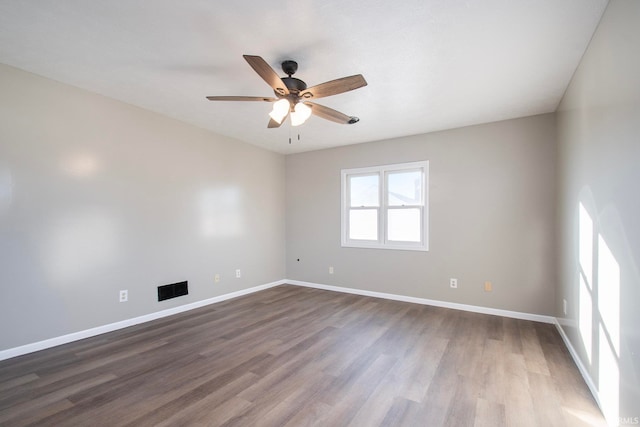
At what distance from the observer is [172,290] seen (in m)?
3.71

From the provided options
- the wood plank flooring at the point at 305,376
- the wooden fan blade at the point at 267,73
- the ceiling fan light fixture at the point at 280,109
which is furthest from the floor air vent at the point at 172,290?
the wooden fan blade at the point at 267,73

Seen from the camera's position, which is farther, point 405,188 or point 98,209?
point 405,188

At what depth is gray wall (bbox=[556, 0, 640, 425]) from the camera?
144cm

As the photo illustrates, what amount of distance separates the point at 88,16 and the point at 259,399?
2819 millimetres

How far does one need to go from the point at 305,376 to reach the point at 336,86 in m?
2.27

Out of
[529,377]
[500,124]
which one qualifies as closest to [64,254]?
[529,377]

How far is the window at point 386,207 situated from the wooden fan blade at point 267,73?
2.74 meters

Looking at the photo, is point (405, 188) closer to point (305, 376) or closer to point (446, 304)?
point (446, 304)

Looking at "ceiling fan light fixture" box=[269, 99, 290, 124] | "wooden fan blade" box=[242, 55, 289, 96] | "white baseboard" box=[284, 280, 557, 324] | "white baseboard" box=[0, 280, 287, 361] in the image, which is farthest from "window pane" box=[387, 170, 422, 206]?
"white baseboard" box=[0, 280, 287, 361]

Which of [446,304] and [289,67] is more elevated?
[289,67]

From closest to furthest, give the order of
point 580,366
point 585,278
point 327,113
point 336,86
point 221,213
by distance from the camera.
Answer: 1. point 336,86
2. point 585,278
3. point 580,366
4. point 327,113
5. point 221,213

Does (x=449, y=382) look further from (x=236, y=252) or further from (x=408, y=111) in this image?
(x=236, y=252)

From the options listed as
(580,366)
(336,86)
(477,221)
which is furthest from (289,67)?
(580,366)

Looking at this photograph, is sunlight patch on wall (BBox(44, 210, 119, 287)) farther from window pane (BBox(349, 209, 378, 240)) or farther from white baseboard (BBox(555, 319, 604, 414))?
white baseboard (BBox(555, 319, 604, 414))
